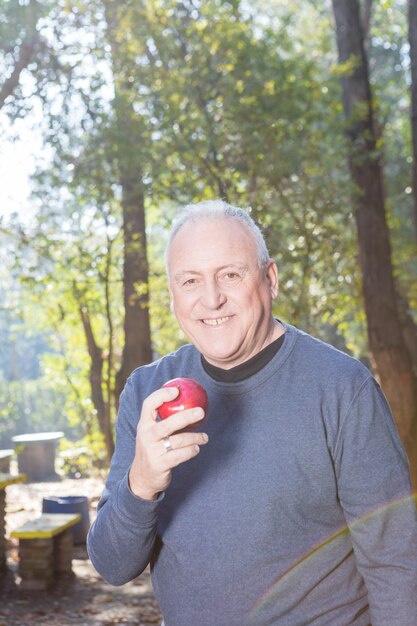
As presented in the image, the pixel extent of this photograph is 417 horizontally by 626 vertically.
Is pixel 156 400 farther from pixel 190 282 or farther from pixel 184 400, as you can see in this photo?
pixel 190 282

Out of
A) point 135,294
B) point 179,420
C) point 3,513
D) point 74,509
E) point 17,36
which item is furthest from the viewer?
point 135,294

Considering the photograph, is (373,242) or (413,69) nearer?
(413,69)

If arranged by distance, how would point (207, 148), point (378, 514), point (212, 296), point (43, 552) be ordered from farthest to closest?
1. point (207, 148)
2. point (43, 552)
3. point (212, 296)
4. point (378, 514)

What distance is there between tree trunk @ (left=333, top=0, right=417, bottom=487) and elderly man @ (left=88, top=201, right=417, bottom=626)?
25.9 feet

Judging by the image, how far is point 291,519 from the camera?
230 centimetres

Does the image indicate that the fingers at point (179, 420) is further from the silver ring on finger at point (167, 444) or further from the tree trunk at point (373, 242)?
the tree trunk at point (373, 242)

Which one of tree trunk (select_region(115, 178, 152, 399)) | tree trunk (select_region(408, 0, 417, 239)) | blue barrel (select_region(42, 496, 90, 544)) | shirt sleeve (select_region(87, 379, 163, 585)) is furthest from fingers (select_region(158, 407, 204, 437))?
tree trunk (select_region(115, 178, 152, 399))

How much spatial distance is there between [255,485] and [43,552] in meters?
5.97

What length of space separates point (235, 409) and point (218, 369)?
0.48 feet

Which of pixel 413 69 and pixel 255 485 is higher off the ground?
pixel 413 69

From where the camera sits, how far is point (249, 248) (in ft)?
8.21

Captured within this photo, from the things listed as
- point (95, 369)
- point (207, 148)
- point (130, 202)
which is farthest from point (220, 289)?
point (95, 369)

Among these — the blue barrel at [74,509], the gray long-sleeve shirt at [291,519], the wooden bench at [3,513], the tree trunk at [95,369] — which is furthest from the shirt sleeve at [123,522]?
the tree trunk at [95,369]

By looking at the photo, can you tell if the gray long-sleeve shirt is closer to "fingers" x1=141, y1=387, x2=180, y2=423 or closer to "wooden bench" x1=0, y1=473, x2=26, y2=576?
"fingers" x1=141, y1=387, x2=180, y2=423
